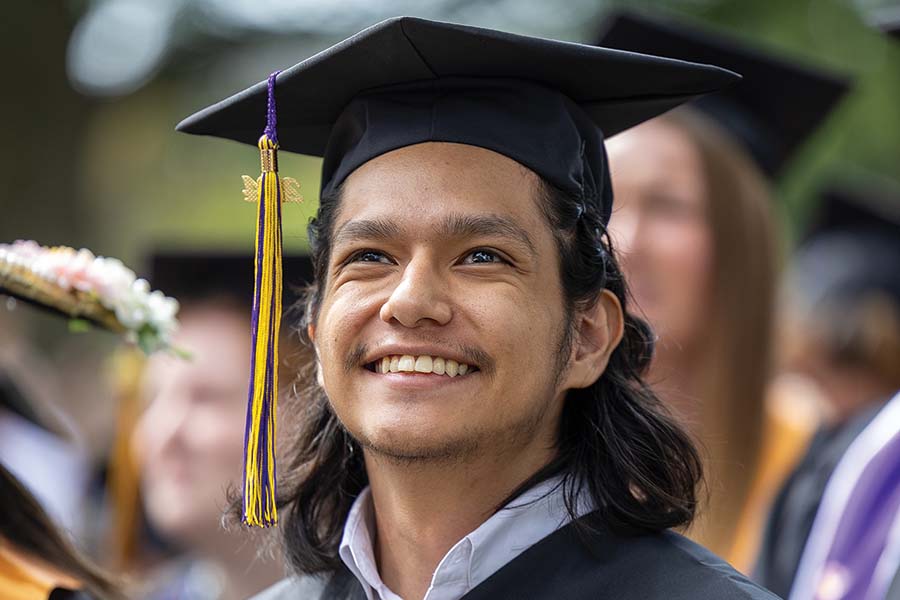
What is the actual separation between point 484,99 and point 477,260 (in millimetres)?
333

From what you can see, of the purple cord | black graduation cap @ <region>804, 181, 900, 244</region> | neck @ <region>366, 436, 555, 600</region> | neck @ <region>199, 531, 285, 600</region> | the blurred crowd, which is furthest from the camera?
black graduation cap @ <region>804, 181, 900, 244</region>

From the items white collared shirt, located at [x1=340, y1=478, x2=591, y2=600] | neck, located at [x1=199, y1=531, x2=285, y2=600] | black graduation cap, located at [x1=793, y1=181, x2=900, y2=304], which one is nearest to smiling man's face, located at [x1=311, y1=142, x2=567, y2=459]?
white collared shirt, located at [x1=340, y1=478, x2=591, y2=600]

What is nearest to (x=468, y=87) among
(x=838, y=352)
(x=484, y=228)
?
(x=484, y=228)

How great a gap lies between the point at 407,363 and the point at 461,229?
0.27 m

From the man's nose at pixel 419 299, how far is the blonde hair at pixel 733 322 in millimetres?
1902

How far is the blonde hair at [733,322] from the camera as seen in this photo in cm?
414

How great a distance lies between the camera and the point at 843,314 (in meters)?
5.72

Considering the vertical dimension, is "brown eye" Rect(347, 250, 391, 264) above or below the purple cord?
below

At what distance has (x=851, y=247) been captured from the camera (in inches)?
249

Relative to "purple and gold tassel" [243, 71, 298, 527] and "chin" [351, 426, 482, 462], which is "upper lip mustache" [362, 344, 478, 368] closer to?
"chin" [351, 426, 482, 462]

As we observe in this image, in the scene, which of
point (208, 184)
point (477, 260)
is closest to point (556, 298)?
point (477, 260)

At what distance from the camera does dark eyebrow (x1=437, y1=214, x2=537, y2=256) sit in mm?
2449

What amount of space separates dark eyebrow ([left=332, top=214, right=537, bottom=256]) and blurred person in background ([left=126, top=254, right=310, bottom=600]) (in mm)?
2137

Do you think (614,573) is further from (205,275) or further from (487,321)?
(205,275)
